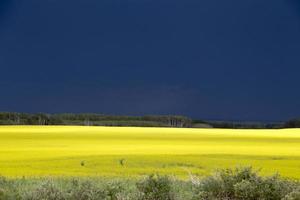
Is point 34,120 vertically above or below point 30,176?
above

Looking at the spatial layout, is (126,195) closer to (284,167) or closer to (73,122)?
(284,167)

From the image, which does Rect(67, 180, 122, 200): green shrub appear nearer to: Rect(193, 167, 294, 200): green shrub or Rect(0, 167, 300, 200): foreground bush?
Rect(0, 167, 300, 200): foreground bush

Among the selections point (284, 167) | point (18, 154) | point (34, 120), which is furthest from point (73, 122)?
point (284, 167)

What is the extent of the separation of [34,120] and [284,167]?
212 ft

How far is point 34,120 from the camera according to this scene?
8675 centimetres

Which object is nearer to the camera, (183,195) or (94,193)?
(94,193)

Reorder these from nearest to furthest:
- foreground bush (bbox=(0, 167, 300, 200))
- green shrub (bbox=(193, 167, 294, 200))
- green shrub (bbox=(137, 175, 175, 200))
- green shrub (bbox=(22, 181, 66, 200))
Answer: green shrub (bbox=(22, 181, 66, 200)) < foreground bush (bbox=(0, 167, 300, 200)) < green shrub (bbox=(193, 167, 294, 200)) < green shrub (bbox=(137, 175, 175, 200))

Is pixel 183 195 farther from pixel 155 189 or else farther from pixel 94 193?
pixel 94 193

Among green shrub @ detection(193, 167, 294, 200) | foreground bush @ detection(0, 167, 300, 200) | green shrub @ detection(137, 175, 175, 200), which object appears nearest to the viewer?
foreground bush @ detection(0, 167, 300, 200)

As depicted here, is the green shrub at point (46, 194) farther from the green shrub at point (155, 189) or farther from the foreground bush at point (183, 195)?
the green shrub at point (155, 189)

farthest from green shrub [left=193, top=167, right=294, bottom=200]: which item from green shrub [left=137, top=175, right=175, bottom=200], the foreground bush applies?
green shrub [left=137, top=175, right=175, bottom=200]

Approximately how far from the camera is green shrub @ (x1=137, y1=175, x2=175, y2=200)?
15250 mm

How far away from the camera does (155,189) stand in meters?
15.3

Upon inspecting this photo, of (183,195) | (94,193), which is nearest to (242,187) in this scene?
A: (183,195)
